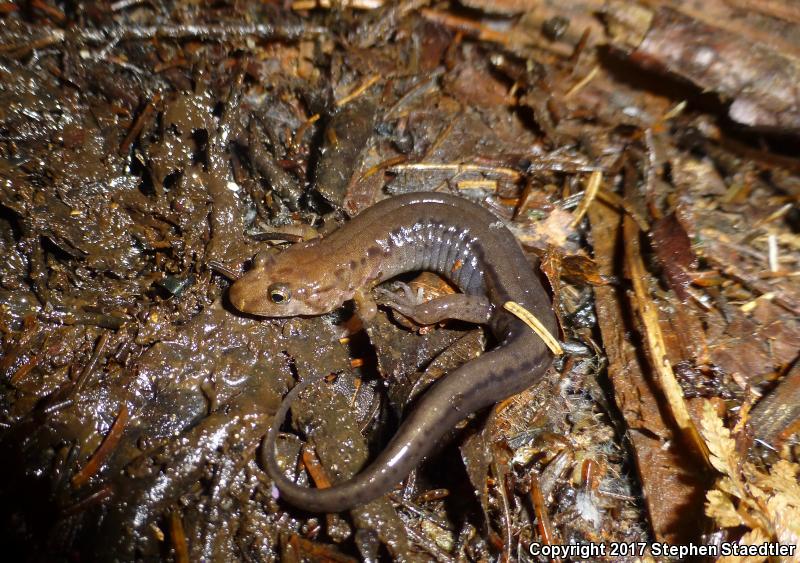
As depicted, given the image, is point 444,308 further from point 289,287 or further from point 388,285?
point 289,287

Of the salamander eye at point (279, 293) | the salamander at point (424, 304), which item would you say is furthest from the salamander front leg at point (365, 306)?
the salamander eye at point (279, 293)

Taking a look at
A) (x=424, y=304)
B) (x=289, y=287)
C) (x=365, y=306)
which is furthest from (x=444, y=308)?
(x=289, y=287)

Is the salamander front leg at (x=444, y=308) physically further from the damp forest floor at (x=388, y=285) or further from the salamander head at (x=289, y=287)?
the salamander head at (x=289, y=287)

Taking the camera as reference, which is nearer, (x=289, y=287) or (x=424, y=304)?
(x=289, y=287)

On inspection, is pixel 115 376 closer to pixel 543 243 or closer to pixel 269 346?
pixel 269 346

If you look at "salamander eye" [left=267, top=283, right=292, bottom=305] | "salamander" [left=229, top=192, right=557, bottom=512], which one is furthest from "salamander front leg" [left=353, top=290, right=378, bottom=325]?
"salamander eye" [left=267, top=283, right=292, bottom=305]

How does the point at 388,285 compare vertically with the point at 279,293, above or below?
above
